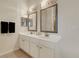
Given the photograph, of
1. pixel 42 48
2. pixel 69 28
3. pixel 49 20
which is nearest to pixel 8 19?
pixel 49 20

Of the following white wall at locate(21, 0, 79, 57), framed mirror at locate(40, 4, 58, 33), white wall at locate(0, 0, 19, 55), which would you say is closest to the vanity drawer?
white wall at locate(21, 0, 79, 57)

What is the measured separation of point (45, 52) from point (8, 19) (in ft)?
7.81

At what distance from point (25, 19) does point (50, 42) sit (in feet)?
8.45

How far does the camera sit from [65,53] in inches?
72.1

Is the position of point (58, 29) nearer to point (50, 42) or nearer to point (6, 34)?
point (50, 42)

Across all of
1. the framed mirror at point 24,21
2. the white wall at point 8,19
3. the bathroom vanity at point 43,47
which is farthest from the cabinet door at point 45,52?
the framed mirror at point 24,21

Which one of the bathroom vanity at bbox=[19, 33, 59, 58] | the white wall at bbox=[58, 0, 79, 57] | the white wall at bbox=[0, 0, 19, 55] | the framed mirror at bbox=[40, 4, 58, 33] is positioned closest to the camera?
the white wall at bbox=[58, 0, 79, 57]

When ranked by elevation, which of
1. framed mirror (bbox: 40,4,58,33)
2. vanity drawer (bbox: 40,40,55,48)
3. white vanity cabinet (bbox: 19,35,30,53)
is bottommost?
white vanity cabinet (bbox: 19,35,30,53)

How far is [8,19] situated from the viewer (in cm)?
327

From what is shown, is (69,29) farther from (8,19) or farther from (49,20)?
(8,19)

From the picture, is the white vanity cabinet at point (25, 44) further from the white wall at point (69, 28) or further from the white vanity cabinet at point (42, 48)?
the white wall at point (69, 28)

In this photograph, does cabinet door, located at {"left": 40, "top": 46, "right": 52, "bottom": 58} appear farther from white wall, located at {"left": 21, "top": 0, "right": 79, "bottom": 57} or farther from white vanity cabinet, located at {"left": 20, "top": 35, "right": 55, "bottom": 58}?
white wall, located at {"left": 21, "top": 0, "right": 79, "bottom": 57}

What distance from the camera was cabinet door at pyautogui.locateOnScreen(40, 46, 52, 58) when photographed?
1.83 m

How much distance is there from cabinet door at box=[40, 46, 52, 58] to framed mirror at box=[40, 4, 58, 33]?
0.71 metres
